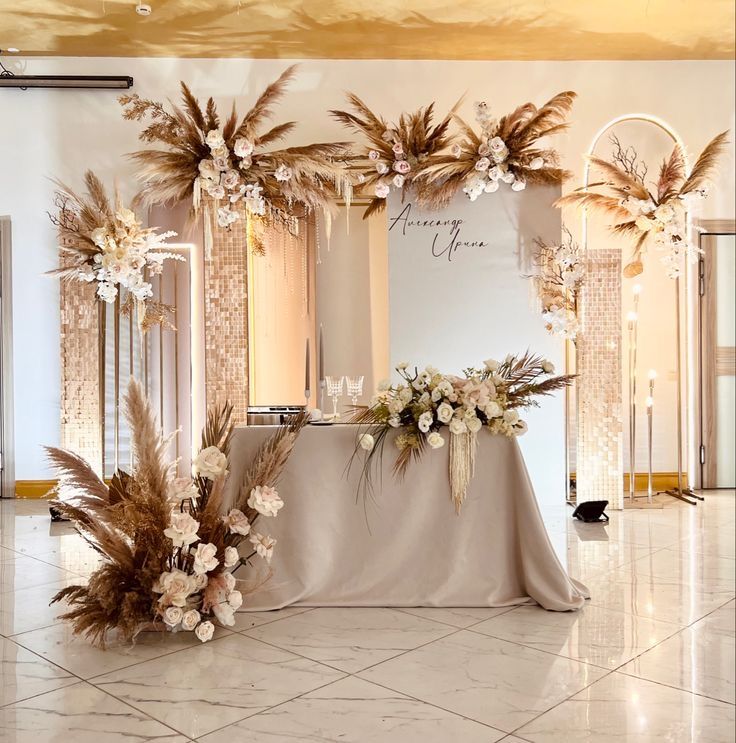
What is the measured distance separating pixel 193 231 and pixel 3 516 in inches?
98.5

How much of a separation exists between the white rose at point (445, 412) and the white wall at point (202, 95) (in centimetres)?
357

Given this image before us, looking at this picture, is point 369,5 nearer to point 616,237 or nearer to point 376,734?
point 616,237

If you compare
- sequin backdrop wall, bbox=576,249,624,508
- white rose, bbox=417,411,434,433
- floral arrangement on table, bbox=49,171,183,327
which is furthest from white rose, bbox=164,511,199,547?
sequin backdrop wall, bbox=576,249,624,508

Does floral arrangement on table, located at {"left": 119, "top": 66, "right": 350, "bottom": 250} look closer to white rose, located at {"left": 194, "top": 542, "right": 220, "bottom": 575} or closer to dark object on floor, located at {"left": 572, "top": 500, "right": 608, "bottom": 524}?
dark object on floor, located at {"left": 572, "top": 500, "right": 608, "bottom": 524}

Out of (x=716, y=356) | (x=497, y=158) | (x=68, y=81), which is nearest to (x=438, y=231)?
(x=497, y=158)

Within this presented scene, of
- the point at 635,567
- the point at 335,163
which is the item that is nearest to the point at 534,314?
the point at 335,163

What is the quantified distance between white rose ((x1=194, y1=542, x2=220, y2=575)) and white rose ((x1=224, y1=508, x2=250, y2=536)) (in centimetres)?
14

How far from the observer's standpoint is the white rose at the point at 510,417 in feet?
11.9

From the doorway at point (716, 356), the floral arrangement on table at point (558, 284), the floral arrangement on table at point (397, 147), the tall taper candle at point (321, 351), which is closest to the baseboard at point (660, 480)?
the doorway at point (716, 356)

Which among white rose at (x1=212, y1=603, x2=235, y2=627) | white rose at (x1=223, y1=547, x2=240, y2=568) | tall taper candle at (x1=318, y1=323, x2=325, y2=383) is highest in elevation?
tall taper candle at (x1=318, y1=323, x2=325, y2=383)

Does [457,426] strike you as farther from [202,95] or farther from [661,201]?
[202,95]

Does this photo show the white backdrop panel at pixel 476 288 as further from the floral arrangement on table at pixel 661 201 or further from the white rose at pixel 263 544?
the white rose at pixel 263 544

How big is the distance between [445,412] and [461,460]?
233 mm

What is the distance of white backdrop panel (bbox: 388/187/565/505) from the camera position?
597cm
